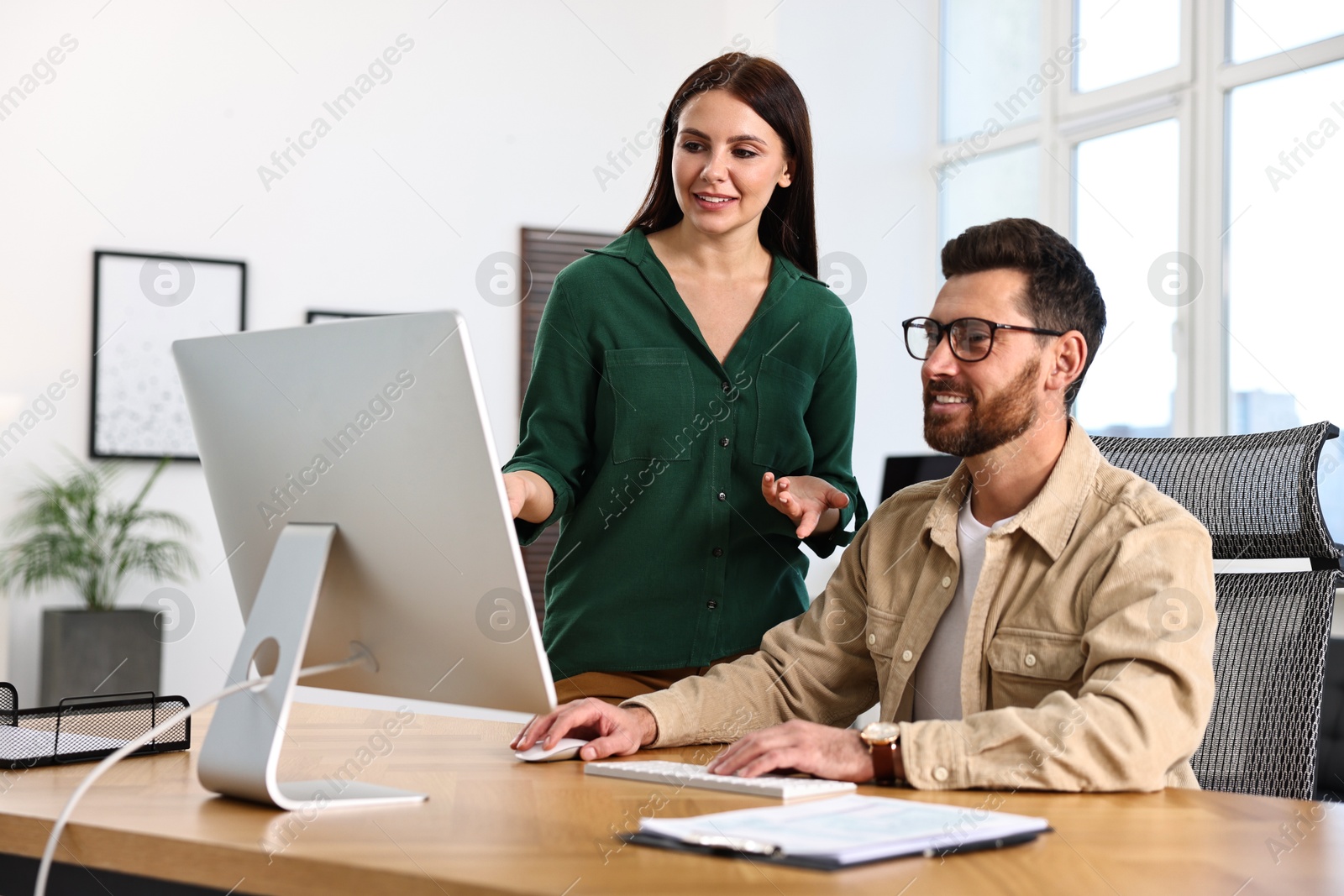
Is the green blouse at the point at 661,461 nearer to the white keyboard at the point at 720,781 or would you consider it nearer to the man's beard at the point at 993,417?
the man's beard at the point at 993,417

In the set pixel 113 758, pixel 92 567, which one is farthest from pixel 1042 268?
pixel 92 567

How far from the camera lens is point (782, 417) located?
6.84 ft

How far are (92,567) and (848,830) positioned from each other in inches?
171

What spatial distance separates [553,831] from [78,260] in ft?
14.8

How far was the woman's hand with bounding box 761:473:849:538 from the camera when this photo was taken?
1.81 meters

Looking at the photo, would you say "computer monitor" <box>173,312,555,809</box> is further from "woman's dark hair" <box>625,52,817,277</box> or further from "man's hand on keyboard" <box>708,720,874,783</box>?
"woman's dark hair" <box>625,52,817,277</box>

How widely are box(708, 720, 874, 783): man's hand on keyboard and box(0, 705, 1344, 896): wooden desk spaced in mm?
35

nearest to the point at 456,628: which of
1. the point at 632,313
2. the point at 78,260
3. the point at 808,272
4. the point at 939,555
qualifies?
the point at 939,555

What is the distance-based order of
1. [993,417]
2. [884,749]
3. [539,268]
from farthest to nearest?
[539,268] < [993,417] < [884,749]

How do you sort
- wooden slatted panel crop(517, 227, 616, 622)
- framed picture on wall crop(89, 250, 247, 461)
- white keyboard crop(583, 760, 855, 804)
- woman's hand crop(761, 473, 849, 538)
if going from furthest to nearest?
wooden slatted panel crop(517, 227, 616, 622) < framed picture on wall crop(89, 250, 247, 461) < woman's hand crop(761, 473, 849, 538) < white keyboard crop(583, 760, 855, 804)

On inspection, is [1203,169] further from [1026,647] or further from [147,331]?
[147,331]

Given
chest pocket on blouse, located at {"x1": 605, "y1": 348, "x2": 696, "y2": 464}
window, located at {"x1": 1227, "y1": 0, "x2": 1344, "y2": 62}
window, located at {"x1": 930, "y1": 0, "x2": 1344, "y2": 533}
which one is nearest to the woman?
chest pocket on blouse, located at {"x1": 605, "y1": 348, "x2": 696, "y2": 464}

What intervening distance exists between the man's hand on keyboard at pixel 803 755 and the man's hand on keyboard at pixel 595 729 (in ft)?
0.64

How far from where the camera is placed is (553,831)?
113cm
